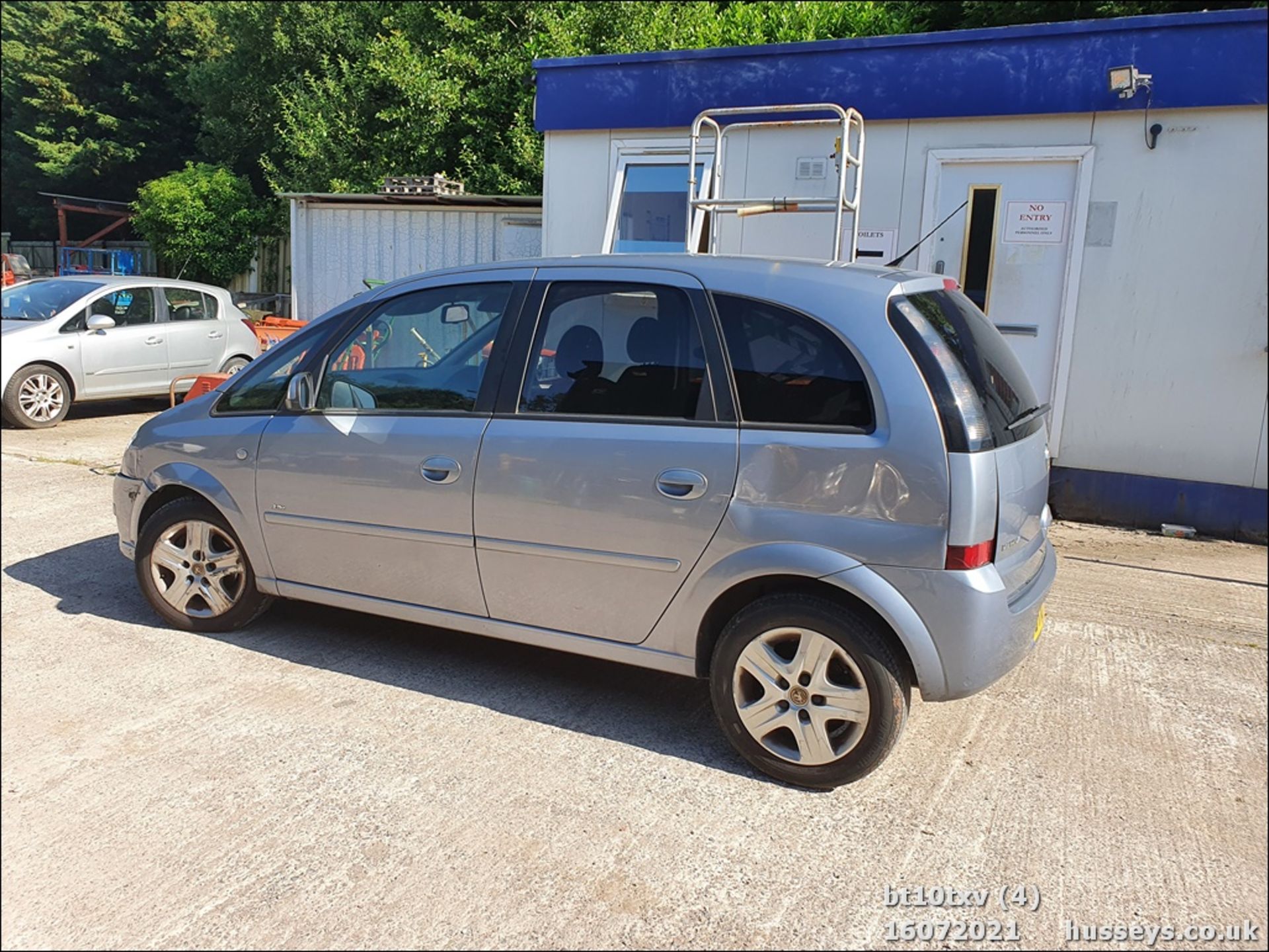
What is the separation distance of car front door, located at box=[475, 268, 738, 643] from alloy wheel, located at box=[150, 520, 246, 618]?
56.0 inches

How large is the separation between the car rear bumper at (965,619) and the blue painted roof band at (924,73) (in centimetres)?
339

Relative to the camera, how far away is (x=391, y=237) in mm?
13797

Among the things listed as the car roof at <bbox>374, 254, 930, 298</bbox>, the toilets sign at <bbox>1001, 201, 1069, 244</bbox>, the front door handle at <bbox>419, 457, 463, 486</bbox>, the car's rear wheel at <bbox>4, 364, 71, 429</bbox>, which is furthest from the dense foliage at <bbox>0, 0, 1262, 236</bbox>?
the car's rear wheel at <bbox>4, 364, 71, 429</bbox>

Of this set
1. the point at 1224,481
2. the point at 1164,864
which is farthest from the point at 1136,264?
the point at 1164,864

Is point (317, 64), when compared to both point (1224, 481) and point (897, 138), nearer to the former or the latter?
point (897, 138)

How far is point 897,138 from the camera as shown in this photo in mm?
7605

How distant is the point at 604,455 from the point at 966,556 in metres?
1.30

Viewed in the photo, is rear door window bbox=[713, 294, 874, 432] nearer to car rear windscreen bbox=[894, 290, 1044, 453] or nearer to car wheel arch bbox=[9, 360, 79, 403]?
car rear windscreen bbox=[894, 290, 1044, 453]

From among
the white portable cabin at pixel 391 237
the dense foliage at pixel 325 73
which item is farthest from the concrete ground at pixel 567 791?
the white portable cabin at pixel 391 237

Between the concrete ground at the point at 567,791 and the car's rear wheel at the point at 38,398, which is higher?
the car's rear wheel at the point at 38,398

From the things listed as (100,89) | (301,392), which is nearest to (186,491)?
(301,392)

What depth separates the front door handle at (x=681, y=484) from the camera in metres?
3.52

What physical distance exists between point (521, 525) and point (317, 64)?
846 inches

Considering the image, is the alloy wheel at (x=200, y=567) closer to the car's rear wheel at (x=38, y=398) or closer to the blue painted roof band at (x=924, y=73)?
the blue painted roof band at (x=924, y=73)
